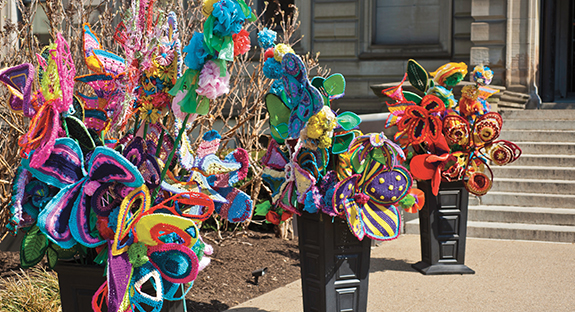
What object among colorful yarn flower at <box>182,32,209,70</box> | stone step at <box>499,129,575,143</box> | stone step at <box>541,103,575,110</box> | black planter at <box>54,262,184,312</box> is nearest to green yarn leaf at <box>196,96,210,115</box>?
colorful yarn flower at <box>182,32,209,70</box>

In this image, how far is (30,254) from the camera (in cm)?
242

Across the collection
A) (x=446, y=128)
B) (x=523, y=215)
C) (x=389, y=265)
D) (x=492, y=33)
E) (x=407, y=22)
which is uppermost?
(x=407, y=22)

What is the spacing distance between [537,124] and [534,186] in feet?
6.65

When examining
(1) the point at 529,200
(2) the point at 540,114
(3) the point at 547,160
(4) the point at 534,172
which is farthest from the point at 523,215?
(2) the point at 540,114

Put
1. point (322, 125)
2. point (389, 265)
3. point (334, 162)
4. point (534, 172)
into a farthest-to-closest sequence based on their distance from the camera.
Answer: point (534, 172), point (389, 265), point (334, 162), point (322, 125)

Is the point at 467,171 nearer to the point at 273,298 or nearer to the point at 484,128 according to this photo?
the point at 484,128

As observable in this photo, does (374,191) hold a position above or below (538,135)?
below

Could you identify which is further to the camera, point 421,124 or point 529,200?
point 529,200

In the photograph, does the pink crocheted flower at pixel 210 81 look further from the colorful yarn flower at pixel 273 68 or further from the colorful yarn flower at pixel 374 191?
the colorful yarn flower at pixel 374 191

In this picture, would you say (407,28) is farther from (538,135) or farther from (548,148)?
(548,148)

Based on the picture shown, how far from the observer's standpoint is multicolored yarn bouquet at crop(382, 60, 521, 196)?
4.65m

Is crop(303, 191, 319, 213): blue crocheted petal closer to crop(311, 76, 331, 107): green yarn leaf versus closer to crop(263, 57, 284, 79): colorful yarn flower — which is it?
crop(311, 76, 331, 107): green yarn leaf

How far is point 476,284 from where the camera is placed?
15.8 feet

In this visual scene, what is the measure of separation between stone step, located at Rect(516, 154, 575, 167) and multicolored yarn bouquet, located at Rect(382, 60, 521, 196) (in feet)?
11.2
